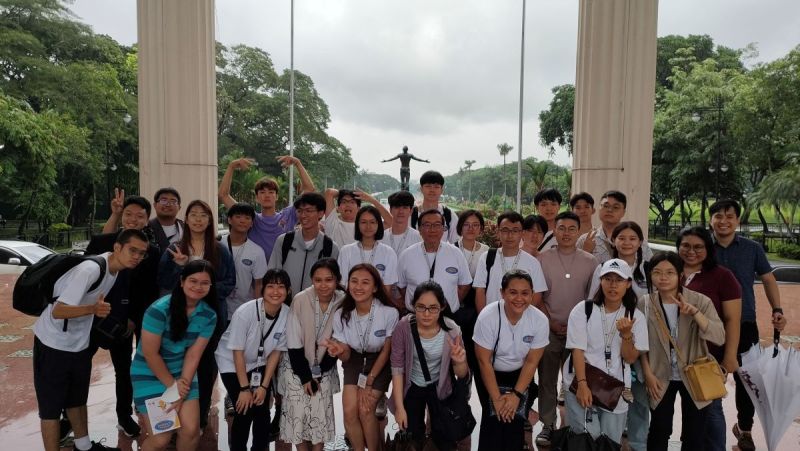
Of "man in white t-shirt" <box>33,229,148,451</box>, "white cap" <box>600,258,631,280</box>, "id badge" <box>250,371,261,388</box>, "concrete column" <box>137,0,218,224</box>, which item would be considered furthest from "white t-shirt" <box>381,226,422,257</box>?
"concrete column" <box>137,0,218,224</box>

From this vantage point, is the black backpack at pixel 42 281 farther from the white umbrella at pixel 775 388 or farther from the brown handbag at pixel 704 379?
the white umbrella at pixel 775 388

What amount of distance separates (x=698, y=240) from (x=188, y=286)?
3206 mm

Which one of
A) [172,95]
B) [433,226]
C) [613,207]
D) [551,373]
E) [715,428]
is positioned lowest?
[715,428]

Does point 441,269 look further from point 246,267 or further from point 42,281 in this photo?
point 42,281

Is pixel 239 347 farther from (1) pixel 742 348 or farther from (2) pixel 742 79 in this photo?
(2) pixel 742 79

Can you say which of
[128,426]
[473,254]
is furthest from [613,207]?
[128,426]

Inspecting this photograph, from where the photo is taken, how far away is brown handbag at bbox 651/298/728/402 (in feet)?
10.0

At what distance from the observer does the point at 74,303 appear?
120 inches

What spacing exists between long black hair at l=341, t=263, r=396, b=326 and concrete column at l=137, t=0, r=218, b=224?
3.46m

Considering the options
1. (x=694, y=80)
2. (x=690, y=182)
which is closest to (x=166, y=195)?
(x=690, y=182)

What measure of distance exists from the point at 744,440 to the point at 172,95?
6.37m

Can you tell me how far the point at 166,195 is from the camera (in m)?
4.03

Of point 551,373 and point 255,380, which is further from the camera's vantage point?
point 551,373

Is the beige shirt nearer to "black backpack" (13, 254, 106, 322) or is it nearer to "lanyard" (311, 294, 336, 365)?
"lanyard" (311, 294, 336, 365)
